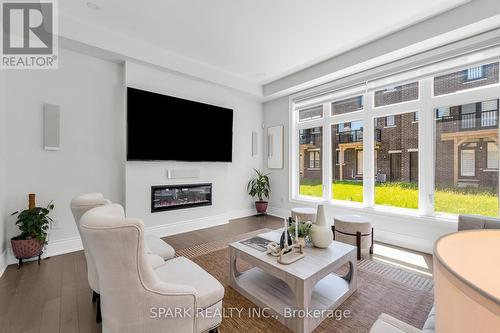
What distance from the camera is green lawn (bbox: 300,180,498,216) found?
3033mm

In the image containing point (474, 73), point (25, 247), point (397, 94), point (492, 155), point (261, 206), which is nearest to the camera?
point (25, 247)

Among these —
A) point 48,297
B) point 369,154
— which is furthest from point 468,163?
point 48,297

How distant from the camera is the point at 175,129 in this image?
13.5 feet

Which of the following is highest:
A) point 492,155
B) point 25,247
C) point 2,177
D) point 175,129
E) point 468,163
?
point 175,129

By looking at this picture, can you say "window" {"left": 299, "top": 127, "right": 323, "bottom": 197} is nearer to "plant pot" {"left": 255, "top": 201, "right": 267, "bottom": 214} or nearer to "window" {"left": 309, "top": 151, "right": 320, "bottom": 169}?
"window" {"left": 309, "top": 151, "right": 320, "bottom": 169}

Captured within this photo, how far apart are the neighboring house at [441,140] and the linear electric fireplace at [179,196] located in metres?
2.77

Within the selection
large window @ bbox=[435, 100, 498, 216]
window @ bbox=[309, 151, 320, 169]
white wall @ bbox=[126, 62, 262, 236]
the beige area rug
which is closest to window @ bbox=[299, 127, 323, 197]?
window @ bbox=[309, 151, 320, 169]

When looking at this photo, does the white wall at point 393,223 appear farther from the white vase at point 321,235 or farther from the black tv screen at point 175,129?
the white vase at point 321,235

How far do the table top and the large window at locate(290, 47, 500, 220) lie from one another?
2209mm

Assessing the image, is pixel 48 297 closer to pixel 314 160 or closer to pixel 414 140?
pixel 314 160

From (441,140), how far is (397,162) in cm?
66

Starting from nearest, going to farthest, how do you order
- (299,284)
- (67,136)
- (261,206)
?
1. (299,284)
2. (67,136)
3. (261,206)

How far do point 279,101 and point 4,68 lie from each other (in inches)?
186

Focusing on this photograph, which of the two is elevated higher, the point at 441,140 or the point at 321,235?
the point at 441,140
